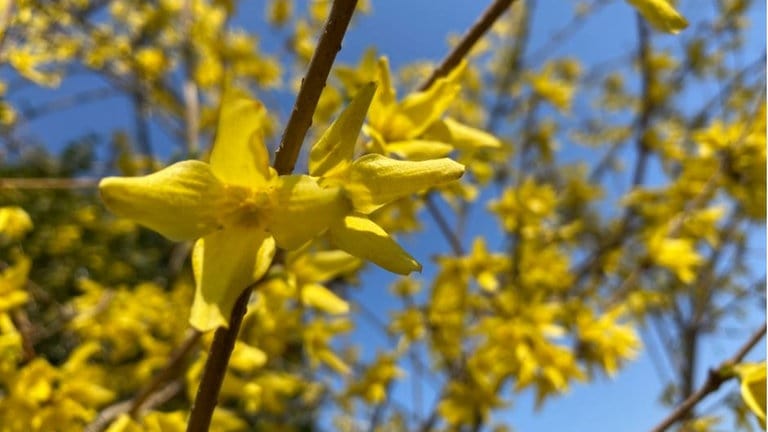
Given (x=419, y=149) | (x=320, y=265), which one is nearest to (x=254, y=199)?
(x=419, y=149)

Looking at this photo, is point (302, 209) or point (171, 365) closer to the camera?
point (302, 209)

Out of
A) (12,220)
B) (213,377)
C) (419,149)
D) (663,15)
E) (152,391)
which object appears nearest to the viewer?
(213,377)

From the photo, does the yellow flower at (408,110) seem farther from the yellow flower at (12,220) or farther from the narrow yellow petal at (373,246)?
the yellow flower at (12,220)

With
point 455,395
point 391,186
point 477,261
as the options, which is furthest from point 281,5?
point 391,186

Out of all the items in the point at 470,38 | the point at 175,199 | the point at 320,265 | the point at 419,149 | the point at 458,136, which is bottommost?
the point at 175,199

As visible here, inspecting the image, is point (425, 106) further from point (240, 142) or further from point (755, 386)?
point (755, 386)

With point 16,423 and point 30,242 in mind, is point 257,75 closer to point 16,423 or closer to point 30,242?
point 30,242

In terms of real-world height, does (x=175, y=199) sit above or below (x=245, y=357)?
above
